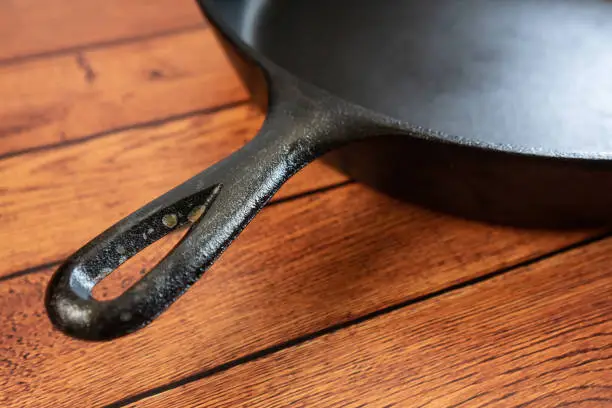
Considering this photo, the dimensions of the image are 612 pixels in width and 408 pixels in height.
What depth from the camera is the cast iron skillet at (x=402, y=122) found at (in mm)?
275

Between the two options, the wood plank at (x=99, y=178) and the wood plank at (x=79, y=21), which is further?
the wood plank at (x=79, y=21)

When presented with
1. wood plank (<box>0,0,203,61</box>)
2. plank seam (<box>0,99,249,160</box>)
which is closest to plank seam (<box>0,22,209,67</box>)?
wood plank (<box>0,0,203,61</box>)

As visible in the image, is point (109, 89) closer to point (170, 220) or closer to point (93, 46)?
point (93, 46)

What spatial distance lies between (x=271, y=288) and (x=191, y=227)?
11cm

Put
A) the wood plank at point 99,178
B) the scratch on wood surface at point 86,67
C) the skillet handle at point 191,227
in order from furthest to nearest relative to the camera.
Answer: the scratch on wood surface at point 86,67 → the wood plank at point 99,178 → the skillet handle at point 191,227

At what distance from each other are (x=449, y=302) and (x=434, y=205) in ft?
0.19

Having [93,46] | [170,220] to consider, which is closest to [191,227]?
[170,220]

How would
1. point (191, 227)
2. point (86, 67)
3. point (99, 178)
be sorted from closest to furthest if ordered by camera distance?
1. point (191, 227)
2. point (99, 178)
3. point (86, 67)

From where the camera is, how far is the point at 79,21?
612 millimetres

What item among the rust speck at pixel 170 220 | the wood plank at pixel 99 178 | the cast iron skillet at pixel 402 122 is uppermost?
the cast iron skillet at pixel 402 122

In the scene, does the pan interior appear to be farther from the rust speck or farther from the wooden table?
the rust speck

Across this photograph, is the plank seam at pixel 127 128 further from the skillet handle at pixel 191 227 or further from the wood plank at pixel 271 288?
the skillet handle at pixel 191 227

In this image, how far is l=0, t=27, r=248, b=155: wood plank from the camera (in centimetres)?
Answer: 49

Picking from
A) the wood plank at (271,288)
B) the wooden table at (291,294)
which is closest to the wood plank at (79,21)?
the wooden table at (291,294)
